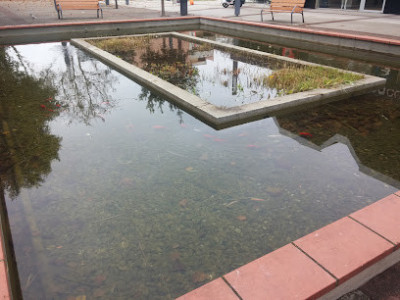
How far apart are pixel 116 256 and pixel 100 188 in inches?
36.6

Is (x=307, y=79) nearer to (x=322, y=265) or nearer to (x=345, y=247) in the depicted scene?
(x=345, y=247)

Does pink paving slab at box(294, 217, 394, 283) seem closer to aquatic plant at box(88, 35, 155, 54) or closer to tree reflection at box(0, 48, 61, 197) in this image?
tree reflection at box(0, 48, 61, 197)

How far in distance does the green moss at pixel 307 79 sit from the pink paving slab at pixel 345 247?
3.39 meters

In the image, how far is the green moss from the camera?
5438 mm

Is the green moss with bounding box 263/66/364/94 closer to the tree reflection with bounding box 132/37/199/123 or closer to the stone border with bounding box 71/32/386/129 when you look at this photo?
the stone border with bounding box 71/32/386/129

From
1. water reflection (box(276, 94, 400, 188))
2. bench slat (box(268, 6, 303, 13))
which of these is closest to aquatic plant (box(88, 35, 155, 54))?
bench slat (box(268, 6, 303, 13))

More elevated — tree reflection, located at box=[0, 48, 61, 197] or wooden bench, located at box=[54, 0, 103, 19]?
wooden bench, located at box=[54, 0, 103, 19]

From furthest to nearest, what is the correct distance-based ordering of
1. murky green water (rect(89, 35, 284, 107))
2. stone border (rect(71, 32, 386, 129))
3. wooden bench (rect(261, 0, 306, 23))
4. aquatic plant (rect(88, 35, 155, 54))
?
wooden bench (rect(261, 0, 306, 23)) < aquatic plant (rect(88, 35, 155, 54)) < murky green water (rect(89, 35, 284, 107)) < stone border (rect(71, 32, 386, 129))

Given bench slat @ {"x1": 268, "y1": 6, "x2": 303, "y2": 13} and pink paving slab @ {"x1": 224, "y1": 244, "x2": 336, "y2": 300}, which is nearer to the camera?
pink paving slab @ {"x1": 224, "y1": 244, "x2": 336, "y2": 300}

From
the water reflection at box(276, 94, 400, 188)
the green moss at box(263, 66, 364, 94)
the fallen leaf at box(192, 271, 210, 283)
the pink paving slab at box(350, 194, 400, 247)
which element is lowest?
the fallen leaf at box(192, 271, 210, 283)

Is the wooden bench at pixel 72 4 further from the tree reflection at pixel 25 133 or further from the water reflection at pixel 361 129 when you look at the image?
the water reflection at pixel 361 129

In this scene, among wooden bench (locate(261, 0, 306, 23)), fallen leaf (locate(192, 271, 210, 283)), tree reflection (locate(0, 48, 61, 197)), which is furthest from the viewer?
wooden bench (locate(261, 0, 306, 23))

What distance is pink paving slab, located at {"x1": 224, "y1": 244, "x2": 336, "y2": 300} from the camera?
1782 millimetres

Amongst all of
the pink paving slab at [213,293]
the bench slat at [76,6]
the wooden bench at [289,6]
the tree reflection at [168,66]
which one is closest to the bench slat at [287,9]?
the wooden bench at [289,6]
